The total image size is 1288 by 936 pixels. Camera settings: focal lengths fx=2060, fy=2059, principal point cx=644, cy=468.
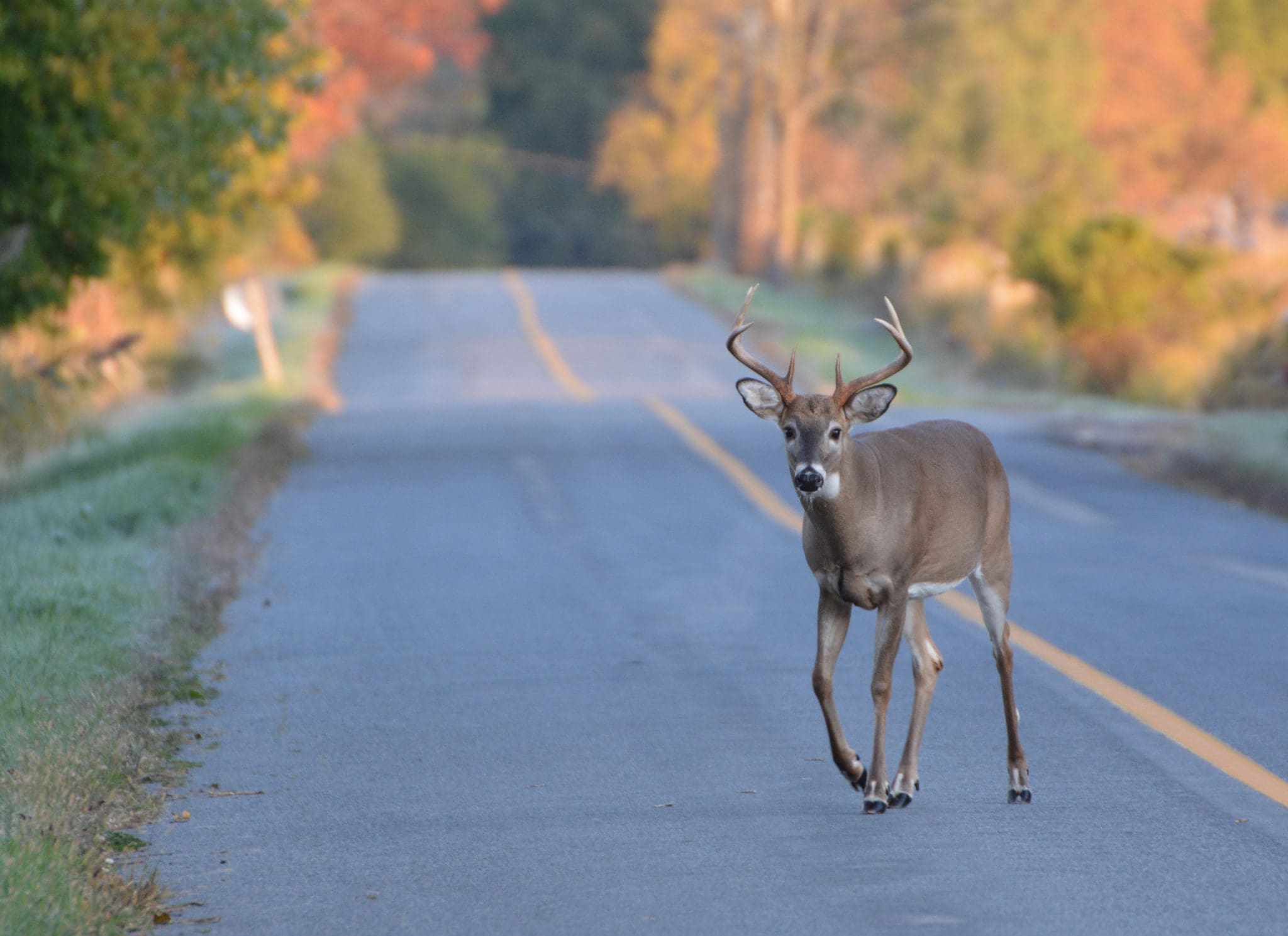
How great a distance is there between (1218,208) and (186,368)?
67.9 feet

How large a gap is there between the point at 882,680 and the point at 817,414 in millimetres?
1045

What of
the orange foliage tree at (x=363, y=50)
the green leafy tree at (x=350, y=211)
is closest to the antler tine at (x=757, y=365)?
the orange foliage tree at (x=363, y=50)

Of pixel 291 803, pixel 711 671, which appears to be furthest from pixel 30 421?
pixel 291 803

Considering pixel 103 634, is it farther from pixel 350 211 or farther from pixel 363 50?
pixel 350 211

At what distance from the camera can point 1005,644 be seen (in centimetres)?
797

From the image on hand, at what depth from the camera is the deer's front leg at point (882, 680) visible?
7461mm

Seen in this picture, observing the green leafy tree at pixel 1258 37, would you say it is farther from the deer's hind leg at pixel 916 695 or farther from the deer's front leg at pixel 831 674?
the deer's front leg at pixel 831 674

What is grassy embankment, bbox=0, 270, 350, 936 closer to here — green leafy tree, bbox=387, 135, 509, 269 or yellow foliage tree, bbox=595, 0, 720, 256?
yellow foliage tree, bbox=595, 0, 720, 256

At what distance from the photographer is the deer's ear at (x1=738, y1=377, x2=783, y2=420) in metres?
7.49

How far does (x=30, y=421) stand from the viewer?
18812 millimetres

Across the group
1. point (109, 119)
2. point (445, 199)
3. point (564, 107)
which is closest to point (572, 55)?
point (564, 107)

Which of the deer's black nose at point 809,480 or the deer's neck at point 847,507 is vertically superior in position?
the deer's black nose at point 809,480

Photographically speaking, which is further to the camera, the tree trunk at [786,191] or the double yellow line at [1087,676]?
the tree trunk at [786,191]

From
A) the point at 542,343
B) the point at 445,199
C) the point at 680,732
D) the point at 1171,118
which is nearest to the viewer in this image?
the point at 680,732
